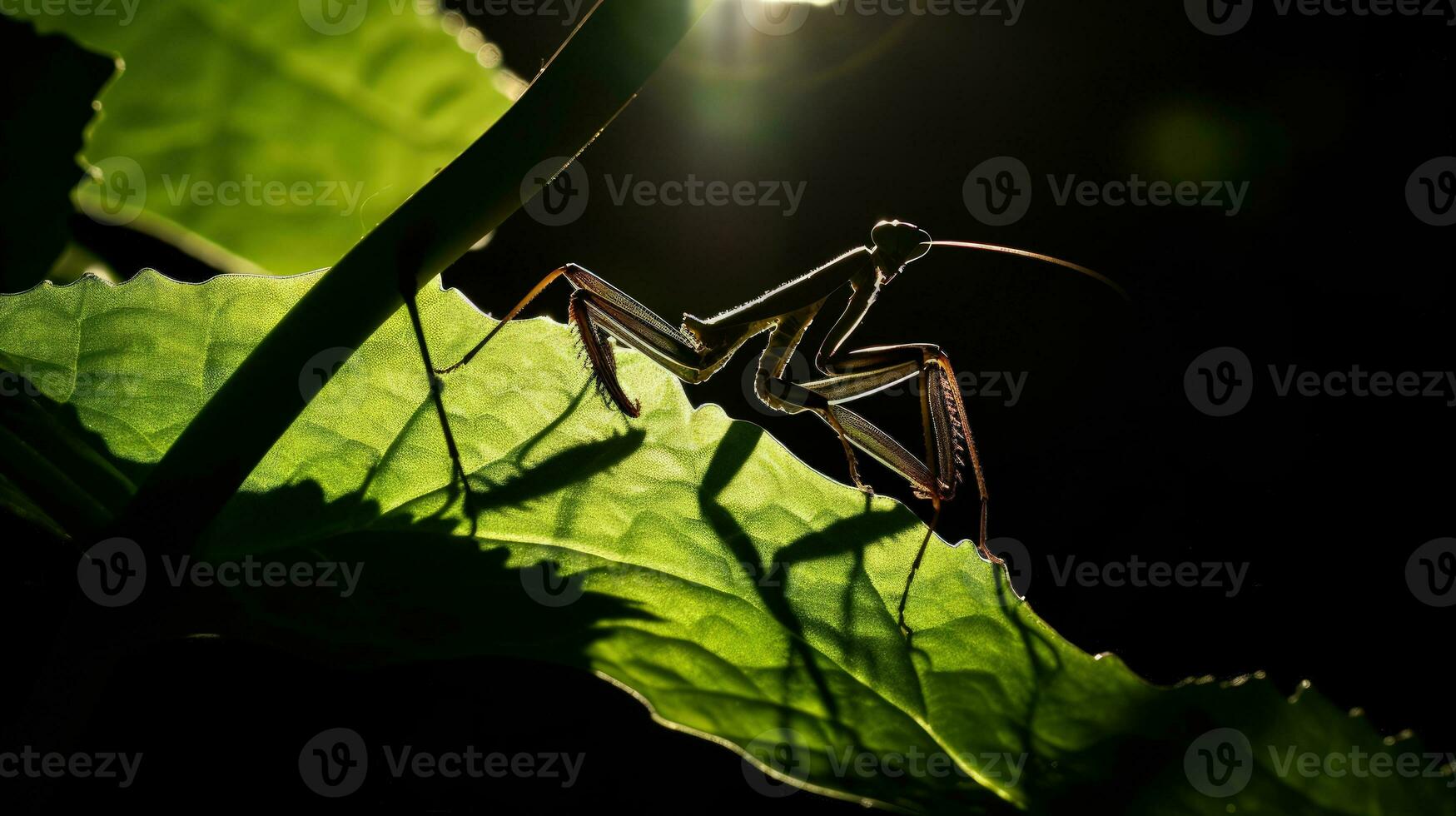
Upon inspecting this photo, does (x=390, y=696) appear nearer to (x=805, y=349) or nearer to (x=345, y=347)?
(x=345, y=347)

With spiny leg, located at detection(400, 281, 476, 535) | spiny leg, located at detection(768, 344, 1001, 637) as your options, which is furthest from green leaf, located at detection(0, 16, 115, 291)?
spiny leg, located at detection(768, 344, 1001, 637)

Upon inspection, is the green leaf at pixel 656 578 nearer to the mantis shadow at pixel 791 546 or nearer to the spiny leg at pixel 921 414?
the mantis shadow at pixel 791 546

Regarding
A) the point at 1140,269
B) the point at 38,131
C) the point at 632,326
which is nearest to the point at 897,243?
the point at 632,326

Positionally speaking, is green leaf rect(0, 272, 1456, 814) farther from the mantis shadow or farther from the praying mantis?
the praying mantis

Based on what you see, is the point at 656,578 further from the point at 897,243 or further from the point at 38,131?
the point at 897,243

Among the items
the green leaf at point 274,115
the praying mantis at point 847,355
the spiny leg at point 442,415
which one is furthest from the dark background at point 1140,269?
the spiny leg at point 442,415

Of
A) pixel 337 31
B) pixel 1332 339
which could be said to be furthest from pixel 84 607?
pixel 1332 339
